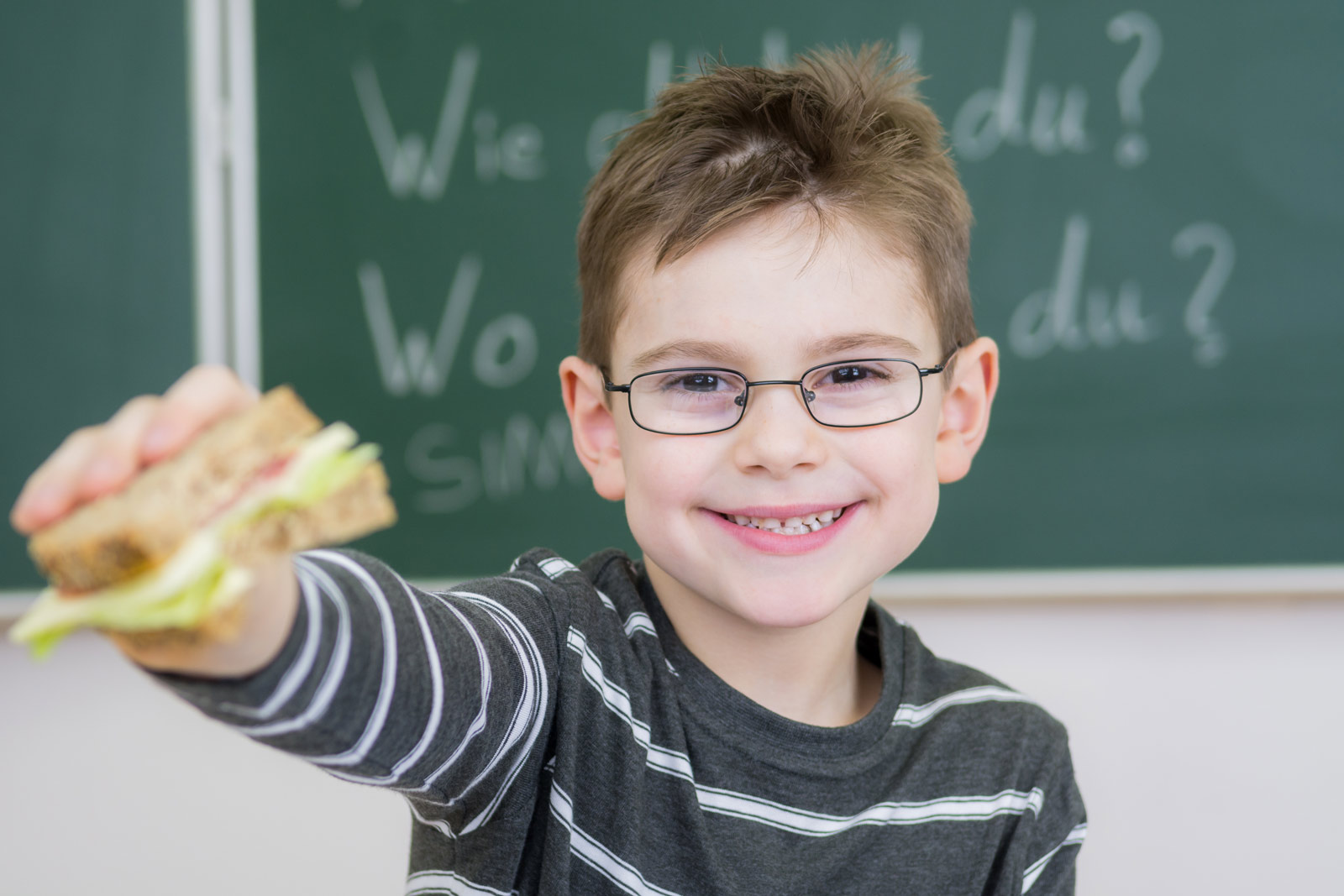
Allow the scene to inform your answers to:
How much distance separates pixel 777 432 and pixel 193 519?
1.30 feet

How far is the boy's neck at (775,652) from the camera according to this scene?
30.6 inches

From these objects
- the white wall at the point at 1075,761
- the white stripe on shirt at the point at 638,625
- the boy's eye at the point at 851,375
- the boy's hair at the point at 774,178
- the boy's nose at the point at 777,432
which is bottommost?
the white wall at the point at 1075,761

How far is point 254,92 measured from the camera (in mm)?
1265

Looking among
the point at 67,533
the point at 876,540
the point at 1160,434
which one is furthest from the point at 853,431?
the point at 1160,434

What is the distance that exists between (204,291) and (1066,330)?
3.55ft

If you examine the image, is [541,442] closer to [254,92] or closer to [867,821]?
[254,92]

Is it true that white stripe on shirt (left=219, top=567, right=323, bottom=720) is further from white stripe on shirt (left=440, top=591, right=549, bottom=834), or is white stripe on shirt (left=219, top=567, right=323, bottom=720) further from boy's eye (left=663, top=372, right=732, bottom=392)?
boy's eye (left=663, top=372, right=732, bottom=392)

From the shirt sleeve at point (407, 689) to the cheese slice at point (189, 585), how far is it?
0.05m

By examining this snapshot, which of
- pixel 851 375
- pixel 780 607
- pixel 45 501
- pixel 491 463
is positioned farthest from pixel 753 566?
pixel 491 463

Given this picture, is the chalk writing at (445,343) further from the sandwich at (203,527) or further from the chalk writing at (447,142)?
the sandwich at (203,527)

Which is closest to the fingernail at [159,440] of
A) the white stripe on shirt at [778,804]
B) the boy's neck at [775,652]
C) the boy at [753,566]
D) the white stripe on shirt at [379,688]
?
the white stripe on shirt at [379,688]

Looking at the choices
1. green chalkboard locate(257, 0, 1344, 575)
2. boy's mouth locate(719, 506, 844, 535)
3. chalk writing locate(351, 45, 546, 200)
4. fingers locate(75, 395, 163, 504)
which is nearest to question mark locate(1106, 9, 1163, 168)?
green chalkboard locate(257, 0, 1344, 575)

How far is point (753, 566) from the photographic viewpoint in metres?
0.72

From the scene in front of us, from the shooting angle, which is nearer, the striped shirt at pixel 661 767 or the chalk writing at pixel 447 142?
the striped shirt at pixel 661 767
